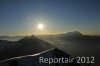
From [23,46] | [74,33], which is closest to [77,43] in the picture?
[74,33]

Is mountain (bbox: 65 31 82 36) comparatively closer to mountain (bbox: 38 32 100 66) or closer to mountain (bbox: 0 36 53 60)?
mountain (bbox: 38 32 100 66)

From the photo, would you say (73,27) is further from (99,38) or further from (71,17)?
(99,38)

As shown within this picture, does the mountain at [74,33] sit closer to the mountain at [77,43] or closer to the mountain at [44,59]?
the mountain at [77,43]

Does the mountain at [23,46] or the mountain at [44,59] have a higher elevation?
the mountain at [23,46]

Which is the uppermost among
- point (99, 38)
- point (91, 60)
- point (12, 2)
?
point (12, 2)

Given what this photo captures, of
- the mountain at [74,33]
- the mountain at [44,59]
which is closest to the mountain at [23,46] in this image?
the mountain at [44,59]

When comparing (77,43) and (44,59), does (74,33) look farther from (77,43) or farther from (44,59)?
(44,59)

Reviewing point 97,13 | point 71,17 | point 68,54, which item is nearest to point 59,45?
point 68,54
